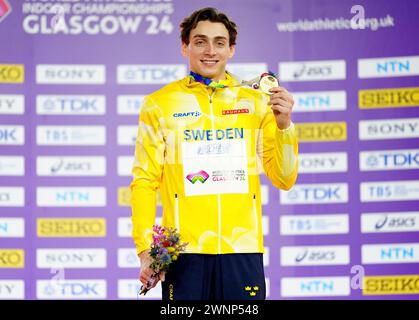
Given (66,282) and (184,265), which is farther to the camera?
(66,282)

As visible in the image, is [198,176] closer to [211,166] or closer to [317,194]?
[211,166]

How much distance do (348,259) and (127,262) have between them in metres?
1.25

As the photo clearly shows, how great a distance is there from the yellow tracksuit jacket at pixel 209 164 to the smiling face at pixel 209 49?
0.18 ft

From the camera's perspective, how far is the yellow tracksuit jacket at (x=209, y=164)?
8.93 feet

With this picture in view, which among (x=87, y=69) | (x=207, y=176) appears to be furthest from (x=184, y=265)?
(x=87, y=69)

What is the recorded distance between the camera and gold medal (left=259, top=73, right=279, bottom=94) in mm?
2715

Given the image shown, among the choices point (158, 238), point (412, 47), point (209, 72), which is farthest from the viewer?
point (412, 47)

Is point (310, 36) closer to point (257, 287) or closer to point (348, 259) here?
point (348, 259)

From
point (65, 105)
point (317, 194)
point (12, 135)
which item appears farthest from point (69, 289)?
point (317, 194)

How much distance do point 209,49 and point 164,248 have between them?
2.56ft

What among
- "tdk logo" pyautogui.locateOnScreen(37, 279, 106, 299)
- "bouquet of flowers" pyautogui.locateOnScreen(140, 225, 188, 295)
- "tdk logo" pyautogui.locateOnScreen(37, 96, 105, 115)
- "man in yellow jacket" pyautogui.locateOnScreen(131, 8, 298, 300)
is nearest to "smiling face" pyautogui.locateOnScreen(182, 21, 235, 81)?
"man in yellow jacket" pyautogui.locateOnScreen(131, 8, 298, 300)

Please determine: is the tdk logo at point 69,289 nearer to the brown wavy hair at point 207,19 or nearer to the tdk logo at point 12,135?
the tdk logo at point 12,135

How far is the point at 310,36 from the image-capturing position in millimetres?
4172

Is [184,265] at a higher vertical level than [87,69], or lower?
lower
